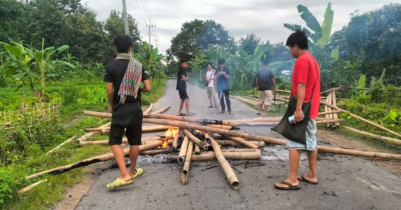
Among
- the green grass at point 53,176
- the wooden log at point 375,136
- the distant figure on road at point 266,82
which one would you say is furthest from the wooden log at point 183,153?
the distant figure on road at point 266,82

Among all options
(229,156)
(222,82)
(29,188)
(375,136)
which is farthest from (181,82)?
(29,188)

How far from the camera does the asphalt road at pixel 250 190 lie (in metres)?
3.44

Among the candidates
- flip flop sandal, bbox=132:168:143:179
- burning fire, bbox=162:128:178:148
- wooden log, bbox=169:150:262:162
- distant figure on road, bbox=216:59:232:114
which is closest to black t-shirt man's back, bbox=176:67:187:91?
distant figure on road, bbox=216:59:232:114

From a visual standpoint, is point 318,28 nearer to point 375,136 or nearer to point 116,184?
point 375,136

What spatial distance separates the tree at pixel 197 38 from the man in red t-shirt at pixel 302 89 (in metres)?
32.6

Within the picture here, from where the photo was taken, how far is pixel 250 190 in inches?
151

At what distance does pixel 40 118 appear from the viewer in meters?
6.05

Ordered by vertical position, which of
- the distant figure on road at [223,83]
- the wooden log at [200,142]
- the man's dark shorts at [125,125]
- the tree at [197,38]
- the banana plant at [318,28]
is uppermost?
the tree at [197,38]

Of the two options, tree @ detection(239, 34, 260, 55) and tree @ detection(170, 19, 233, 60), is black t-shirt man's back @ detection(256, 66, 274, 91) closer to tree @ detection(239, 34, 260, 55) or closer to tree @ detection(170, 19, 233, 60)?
tree @ detection(239, 34, 260, 55)

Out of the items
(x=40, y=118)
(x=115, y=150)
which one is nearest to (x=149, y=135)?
(x=40, y=118)

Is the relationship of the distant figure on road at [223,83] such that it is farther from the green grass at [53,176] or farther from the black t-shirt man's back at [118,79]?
the black t-shirt man's back at [118,79]

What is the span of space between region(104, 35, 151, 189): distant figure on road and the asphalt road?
1.19ft

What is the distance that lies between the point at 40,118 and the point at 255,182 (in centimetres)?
474

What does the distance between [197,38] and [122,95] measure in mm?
38224
